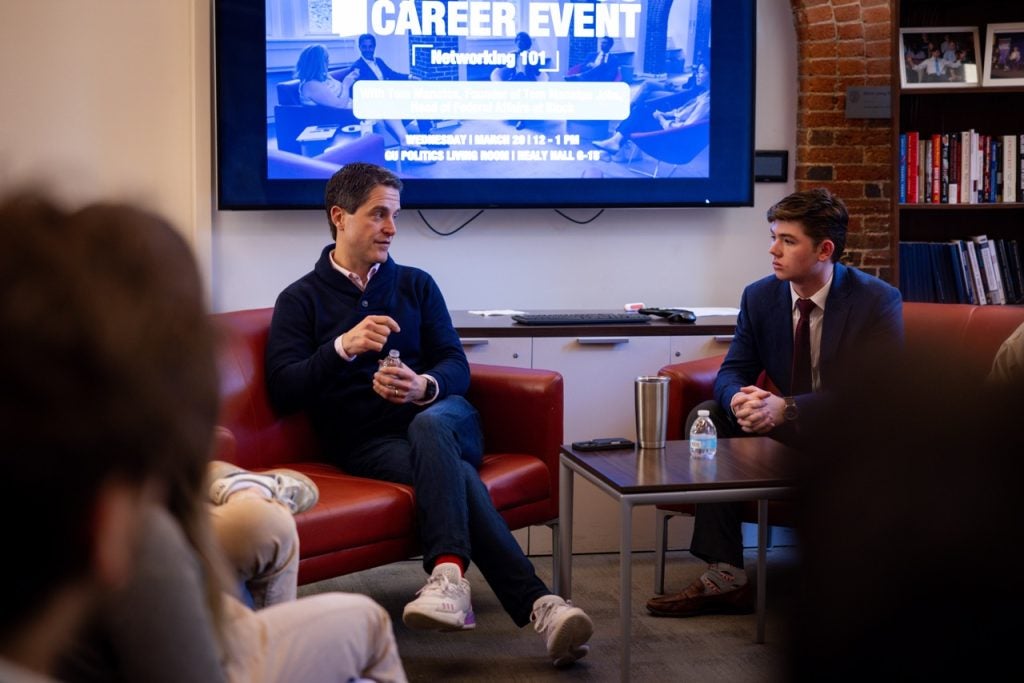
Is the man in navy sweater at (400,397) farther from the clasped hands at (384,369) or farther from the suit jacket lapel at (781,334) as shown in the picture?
the suit jacket lapel at (781,334)

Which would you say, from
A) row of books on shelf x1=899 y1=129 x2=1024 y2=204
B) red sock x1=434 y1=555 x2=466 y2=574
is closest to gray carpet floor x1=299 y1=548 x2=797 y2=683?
red sock x1=434 y1=555 x2=466 y2=574

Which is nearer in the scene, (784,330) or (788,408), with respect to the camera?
(788,408)

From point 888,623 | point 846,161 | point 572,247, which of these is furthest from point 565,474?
point 888,623

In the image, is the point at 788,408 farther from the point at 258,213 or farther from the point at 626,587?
the point at 258,213

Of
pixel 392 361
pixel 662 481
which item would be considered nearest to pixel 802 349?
pixel 662 481

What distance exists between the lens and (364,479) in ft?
10.7

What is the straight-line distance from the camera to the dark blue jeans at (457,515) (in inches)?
119

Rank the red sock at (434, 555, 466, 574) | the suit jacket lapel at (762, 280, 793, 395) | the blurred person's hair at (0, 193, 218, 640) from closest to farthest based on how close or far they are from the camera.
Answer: the blurred person's hair at (0, 193, 218, 640) → the red sock at (434, 555, 466, 574) → the suit jacket lapel at (762, 280, 793, 395)

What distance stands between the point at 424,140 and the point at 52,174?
4.03m

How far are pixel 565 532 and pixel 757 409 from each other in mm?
638

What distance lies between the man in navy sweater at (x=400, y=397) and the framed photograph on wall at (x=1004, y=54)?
2.53 meters

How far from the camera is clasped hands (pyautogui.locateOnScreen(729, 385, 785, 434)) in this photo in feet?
11.0

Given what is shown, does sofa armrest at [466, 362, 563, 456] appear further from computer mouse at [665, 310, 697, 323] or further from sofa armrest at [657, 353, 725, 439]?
computer mouse at [665, 310, 697, 323]

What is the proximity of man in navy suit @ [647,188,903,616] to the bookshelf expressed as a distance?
1361 mm
